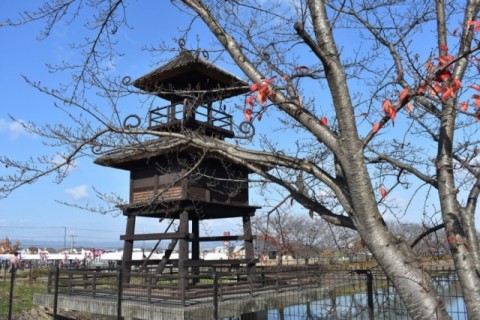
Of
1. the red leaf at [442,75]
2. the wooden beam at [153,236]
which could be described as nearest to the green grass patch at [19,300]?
the wooden beam at [153,236]

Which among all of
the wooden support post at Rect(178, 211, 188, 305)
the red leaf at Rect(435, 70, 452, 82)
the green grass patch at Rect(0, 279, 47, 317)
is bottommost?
the green grass patch at Rect(0, 279, 47, 317)

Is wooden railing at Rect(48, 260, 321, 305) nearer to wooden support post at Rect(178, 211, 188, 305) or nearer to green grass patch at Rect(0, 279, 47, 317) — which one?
wooden support post at Rect(178, 211, 188, 305)

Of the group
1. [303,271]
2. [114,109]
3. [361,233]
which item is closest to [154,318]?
[303,271]

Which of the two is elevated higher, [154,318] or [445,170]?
[445,170]

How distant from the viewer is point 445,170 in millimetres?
3875

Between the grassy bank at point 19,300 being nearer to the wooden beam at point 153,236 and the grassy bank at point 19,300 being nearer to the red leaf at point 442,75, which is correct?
the wooden beam at point 153,236

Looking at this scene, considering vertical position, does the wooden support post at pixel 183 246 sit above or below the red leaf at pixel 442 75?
Result: below

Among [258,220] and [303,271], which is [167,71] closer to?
[303,271]

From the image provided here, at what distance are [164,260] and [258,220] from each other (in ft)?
39.4

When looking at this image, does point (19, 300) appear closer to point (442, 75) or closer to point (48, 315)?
point (48, 315)

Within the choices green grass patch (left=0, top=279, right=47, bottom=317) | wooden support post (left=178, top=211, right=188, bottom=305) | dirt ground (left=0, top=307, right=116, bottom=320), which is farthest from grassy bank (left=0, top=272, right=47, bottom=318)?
wooden support post (left=178, top=211, right=188, bottom=305)

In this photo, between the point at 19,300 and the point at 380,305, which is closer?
the point at 380,305

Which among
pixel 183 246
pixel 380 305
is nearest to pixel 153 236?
pixel 183 246

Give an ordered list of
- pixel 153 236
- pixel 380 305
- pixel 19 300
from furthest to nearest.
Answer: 1. pixel 19 300
2. pixel 153 236
3. pixel 380 305
